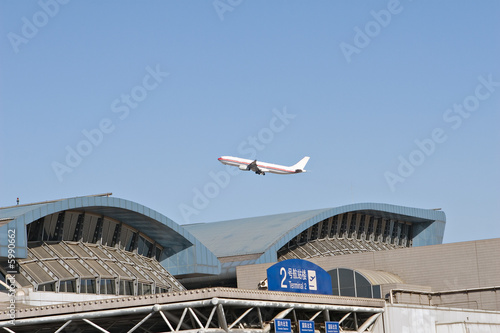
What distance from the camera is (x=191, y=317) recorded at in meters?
35.3

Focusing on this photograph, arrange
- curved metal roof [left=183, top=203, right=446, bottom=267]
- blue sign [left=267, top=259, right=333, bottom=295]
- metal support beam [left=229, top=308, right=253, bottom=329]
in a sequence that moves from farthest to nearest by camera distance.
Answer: curved metal roof [left=183, top=203, right=446, bottom=267] < blue sign [left=267, top=259, right=333, bottom=295] < metal support beam [left=229, top=308, right=253, bottom=329]

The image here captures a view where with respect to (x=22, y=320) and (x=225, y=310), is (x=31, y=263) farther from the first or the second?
(x=225, y=310)

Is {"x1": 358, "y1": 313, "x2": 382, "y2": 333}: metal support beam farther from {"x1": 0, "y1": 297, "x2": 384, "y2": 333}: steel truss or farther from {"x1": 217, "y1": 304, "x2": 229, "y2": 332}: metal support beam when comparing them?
{"x1": 217, "y1": 304, "x2": 229, "y2": 332}: metal support beam

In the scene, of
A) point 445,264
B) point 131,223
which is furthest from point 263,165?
point 445,264

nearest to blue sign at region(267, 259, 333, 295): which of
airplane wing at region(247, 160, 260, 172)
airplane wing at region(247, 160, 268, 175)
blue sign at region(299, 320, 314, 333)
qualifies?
blue sign at region(299, 320, 314, 333)

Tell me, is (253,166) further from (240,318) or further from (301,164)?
(240,318)

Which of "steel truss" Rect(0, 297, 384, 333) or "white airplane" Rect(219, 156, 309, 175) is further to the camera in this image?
"white airplane" Rect(219, 156, 309, 175)

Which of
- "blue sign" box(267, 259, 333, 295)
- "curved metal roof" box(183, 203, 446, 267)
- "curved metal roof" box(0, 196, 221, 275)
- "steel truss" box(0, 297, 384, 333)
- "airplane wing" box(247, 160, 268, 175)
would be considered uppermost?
"airplane wing" box(247, 160, 268, 175)

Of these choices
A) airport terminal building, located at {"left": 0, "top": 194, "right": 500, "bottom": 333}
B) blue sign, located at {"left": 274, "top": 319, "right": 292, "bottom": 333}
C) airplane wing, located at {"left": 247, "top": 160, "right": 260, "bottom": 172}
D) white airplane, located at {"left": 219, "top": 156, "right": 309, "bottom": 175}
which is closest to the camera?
airport terminal building, located at {"left": 0, "top": 194, "right": 500, "bottom": 333}

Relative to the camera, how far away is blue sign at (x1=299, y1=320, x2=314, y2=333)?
1559 inches

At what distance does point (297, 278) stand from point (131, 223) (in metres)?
27.6

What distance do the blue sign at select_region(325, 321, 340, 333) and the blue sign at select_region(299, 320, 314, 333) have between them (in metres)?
1.25

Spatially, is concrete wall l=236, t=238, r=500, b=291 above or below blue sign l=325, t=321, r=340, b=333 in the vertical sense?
above

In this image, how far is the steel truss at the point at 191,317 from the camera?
35094 mm
